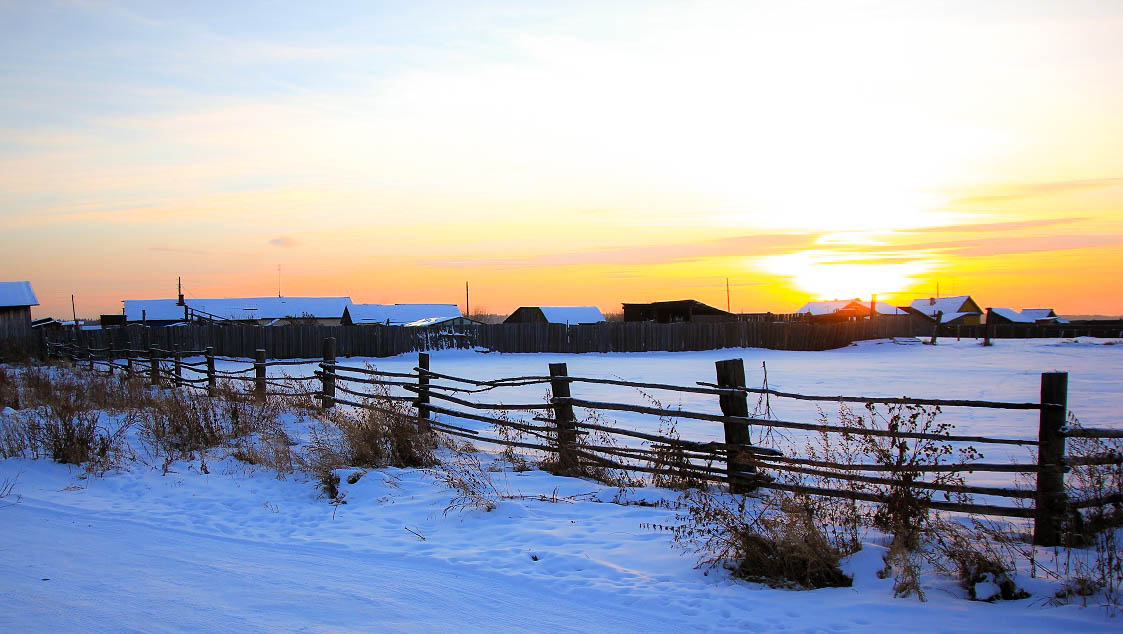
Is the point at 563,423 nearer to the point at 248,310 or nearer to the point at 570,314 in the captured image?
the point at 570,314

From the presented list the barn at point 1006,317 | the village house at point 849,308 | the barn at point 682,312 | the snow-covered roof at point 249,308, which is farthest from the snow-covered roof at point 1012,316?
the snow-covered roof at point 249,308

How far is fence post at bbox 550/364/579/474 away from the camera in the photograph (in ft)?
24.0

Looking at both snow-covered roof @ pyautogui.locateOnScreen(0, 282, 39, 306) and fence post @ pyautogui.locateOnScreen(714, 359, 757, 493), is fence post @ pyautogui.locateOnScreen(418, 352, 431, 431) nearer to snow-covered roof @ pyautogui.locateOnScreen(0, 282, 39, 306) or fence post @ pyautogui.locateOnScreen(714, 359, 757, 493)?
fence post @ pyautogui.locateOnScreen(714, 359, 757, 493)

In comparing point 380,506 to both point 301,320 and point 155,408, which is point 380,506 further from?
point 301,320

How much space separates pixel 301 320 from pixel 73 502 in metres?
48.5

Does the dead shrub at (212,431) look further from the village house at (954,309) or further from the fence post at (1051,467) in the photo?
the village house at (954,309)

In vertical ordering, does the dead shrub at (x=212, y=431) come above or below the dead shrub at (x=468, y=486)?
above

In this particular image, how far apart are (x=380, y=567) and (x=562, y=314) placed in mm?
49682

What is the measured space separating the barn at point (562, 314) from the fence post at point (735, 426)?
46239mm

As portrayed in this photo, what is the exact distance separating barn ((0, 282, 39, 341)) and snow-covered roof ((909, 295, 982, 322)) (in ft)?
213

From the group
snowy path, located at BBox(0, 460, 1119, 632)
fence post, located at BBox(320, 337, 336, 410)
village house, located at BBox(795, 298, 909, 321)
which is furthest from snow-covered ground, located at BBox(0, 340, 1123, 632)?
village house, located at BBox(795, 298, 909, 321)

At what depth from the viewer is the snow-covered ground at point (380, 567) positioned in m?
3.59

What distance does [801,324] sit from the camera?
3556 cm

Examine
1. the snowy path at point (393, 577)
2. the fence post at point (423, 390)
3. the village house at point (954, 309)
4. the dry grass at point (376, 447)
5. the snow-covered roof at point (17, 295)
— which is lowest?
the snowy path at point (393, 577)
